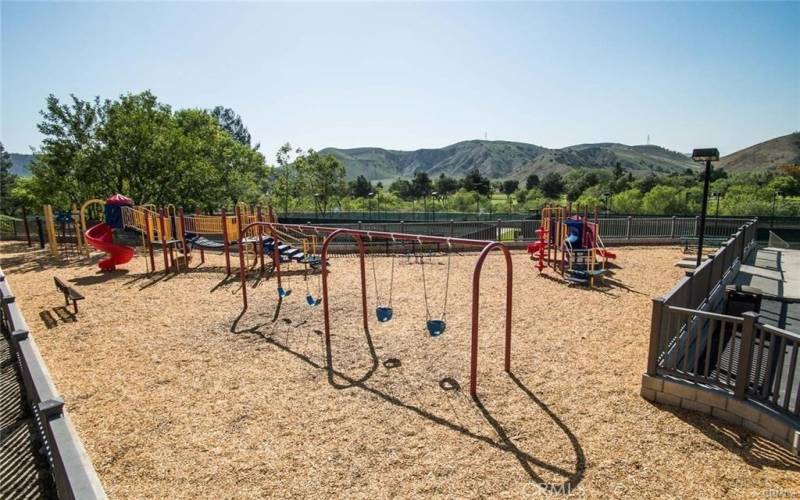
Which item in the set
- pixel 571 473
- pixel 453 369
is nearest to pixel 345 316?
pixel 453 369

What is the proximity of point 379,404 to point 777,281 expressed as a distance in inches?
486

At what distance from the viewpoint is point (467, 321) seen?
861 centimetres

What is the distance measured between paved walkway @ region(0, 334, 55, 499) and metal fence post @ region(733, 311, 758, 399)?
23.7 ft

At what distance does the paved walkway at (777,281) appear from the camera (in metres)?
8.67

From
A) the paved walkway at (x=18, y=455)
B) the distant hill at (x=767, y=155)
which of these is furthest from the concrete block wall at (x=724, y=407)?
the distant hill at (x=767, y=155)

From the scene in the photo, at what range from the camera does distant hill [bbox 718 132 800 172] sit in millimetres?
113938

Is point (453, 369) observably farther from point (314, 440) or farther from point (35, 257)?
point (35, 257)

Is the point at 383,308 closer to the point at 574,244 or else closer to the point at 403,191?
the point at 574,244

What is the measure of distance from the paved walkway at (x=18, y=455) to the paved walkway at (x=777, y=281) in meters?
12.0

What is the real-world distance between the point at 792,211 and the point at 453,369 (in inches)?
1450

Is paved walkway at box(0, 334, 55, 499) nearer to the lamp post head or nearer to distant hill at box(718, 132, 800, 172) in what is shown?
the lamp post head

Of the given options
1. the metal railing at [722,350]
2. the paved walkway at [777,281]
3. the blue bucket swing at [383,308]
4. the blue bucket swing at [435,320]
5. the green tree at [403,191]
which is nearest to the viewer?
the metal railing at [722,350]

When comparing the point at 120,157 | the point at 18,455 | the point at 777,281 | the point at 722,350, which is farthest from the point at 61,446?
the point at 120,157

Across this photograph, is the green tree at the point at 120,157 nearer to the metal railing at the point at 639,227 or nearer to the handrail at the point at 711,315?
the metal railing at the point at 639,227
